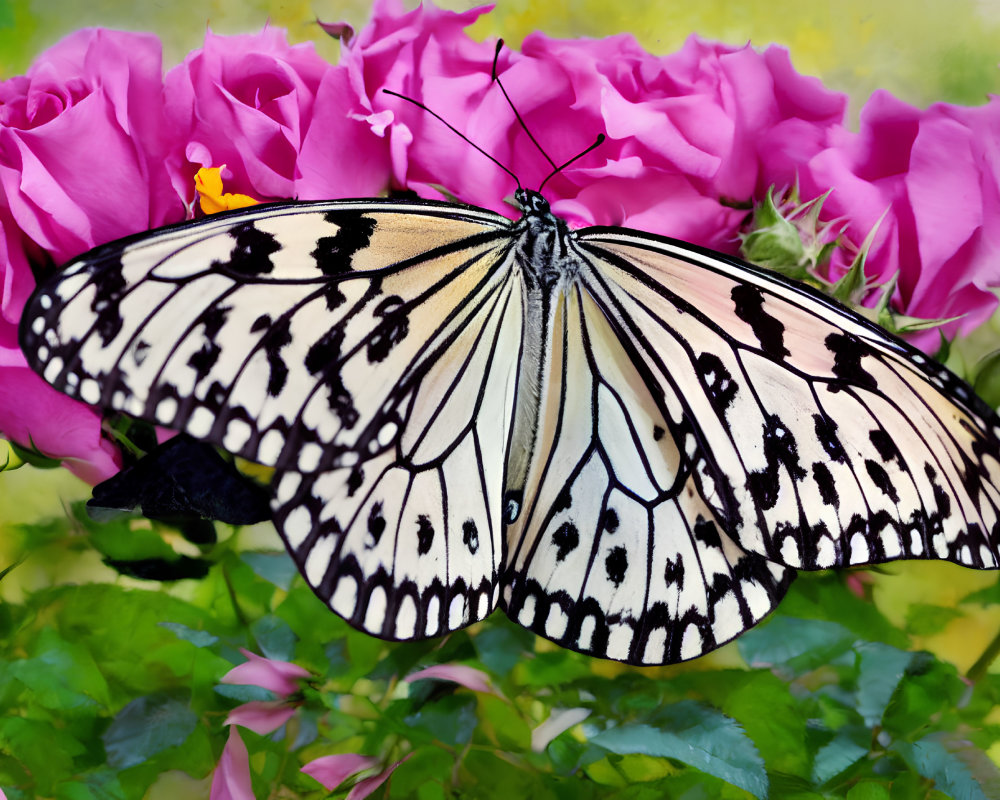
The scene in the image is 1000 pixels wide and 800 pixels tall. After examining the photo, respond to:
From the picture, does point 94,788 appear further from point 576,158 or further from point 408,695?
point 576,158

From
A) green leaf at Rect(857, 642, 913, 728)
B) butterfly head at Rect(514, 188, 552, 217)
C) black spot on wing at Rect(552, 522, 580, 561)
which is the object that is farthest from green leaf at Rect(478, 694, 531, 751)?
butterfly head at Rect(514, 188, 552, 217)

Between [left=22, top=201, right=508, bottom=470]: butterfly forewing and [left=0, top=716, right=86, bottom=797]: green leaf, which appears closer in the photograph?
[left=22, top=201, right=508, bottom=470]: butterfly forewing

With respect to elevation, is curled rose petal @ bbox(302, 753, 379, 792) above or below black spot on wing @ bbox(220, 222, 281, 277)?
below

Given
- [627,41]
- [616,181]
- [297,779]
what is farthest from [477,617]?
[627,41]

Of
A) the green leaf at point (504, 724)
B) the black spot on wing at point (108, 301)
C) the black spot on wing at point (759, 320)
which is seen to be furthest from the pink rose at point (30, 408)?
the black spot on wing at point (759, 320)

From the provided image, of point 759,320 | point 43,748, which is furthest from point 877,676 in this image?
point 43,748

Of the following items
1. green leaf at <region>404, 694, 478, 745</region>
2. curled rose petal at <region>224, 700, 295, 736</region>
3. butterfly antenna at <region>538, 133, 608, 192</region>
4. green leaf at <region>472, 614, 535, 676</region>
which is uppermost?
butterfly antenna at <region>538, 133, 608, 192</region>

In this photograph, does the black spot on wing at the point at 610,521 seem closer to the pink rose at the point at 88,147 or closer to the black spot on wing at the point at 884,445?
the black spot on wing at the point at 884,445

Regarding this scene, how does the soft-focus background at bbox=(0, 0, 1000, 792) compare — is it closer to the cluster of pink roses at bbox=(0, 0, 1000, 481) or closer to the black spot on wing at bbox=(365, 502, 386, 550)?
the cluster of pink roses at bbox=(0, 0, 1000, 481)
